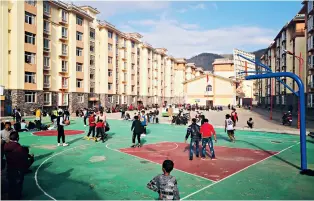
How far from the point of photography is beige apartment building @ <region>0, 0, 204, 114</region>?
3597 cm

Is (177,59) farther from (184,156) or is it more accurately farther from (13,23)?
(184,156)

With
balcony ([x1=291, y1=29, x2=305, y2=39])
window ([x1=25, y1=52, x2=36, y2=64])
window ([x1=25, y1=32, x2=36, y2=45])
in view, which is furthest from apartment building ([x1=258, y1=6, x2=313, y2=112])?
window ([x1=25, y1=32, x2=36, y2=45])

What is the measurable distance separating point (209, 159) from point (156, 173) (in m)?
3.45

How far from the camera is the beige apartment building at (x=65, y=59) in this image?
36.0 meters

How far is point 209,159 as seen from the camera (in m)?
12.2

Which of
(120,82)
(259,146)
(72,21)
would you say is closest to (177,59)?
(120,82)

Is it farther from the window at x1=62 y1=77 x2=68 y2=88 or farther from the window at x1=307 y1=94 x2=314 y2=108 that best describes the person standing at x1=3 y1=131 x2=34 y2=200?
the window at x1=307 y1=94 x2=314 y2=108

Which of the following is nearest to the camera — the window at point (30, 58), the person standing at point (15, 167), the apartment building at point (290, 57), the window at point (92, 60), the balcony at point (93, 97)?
the person standing at point (15, 167)

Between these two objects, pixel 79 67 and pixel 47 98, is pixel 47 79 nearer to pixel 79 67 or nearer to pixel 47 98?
pixel 47 98

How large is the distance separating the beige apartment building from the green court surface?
26.0 meters

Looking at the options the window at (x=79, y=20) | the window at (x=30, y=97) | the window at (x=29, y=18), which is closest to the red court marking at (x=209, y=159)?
the window at (x=30, y=97)

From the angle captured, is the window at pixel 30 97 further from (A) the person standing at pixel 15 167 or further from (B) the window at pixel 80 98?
(A) the person standing at pixel 15 167

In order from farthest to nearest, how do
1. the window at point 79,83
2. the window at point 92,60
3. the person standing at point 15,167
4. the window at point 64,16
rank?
the window at point 92,60 → the window at point 79,83 → the window at point 64,16 → the person standing at point 15,167

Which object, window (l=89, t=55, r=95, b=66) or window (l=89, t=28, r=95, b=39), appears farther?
window (l=89, t=55, r=95, b=66)
